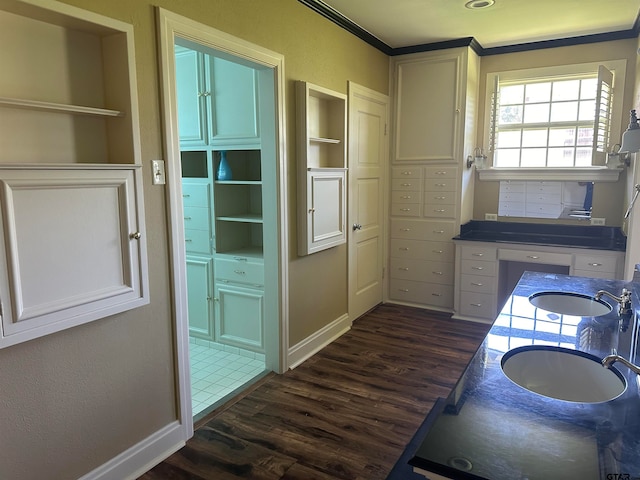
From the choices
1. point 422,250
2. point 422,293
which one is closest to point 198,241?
point 422,250

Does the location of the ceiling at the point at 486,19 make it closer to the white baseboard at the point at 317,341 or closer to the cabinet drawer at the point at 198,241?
the cabinet drawer at the point at 198,241

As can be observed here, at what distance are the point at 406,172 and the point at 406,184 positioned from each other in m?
0.12

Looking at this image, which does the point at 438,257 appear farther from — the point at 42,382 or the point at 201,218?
the point at 42,382

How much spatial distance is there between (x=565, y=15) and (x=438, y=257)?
7.27ft

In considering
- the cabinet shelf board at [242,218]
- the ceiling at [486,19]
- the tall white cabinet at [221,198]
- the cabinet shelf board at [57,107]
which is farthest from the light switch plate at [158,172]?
the ceiling at [486,19]

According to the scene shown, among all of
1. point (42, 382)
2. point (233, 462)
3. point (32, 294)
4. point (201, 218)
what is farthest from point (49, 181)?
point (201, 218)

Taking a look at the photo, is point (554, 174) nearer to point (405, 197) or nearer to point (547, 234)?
point (547, 234)

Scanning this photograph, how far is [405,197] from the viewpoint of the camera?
442cm

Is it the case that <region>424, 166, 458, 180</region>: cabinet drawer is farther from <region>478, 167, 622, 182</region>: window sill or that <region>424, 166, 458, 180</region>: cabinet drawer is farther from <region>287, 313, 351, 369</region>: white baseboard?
<region>287, 313, 351, 369</region>: white baseboard

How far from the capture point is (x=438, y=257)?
14.2 ft

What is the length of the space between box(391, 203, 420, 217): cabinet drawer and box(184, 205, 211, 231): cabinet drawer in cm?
196

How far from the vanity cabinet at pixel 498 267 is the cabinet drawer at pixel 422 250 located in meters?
0.17

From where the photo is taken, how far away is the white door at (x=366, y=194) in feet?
12.4

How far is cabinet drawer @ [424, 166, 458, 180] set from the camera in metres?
4.15
